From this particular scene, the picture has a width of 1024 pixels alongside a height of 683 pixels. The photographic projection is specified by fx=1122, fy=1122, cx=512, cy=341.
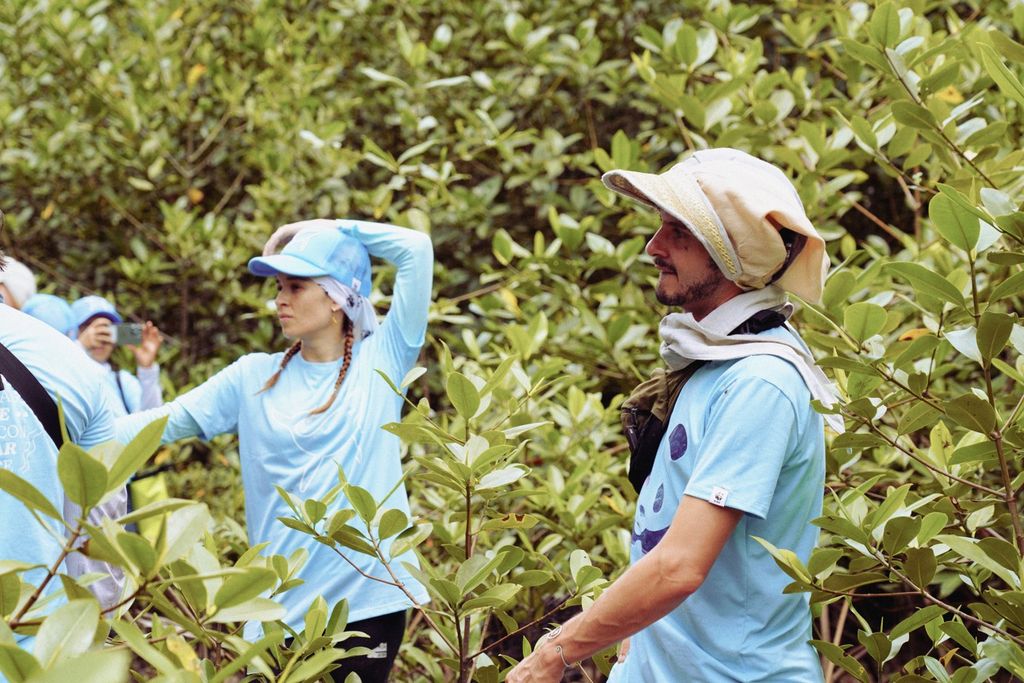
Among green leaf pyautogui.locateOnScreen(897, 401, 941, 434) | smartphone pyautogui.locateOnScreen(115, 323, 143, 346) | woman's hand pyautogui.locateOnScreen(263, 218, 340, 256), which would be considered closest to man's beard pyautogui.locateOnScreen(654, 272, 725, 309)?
green leaf pyautogui.locateOnScreen(897, 401, 941, 434)

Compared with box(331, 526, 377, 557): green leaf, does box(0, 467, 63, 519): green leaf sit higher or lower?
higher

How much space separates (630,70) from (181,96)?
244 centimetres

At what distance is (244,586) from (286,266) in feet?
6.04

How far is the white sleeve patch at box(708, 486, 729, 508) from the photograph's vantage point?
5.90 ft

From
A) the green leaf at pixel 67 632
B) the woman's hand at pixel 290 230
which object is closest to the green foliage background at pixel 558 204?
the woman's hand at pixel 290 230

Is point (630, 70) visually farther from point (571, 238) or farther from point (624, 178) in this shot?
point (624, 178)

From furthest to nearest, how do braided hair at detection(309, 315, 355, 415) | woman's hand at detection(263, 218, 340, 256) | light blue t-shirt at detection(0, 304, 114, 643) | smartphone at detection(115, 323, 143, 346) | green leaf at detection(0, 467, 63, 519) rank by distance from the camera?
1. smartphone at detection(115, 323, 143, 346)
2. woman's hand at detection(263, 218, 340, 256)
3. braided hair at detection(309, 315, 355, 415)
4. light blue t-shirt at detection(0, 304, 114, 643)
5. green leaf at detection(0, 467, 63, 519)

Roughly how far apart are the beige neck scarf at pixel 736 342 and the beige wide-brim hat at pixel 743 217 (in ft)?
0.13

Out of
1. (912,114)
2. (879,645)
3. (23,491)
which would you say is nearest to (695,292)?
(879,645)

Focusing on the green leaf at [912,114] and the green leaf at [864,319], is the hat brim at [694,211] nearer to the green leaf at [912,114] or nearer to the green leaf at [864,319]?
the green leaf at [864,319]

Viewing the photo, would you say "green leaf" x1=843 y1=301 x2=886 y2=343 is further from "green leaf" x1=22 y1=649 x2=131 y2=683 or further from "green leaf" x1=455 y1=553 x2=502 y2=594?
"green leaf" x1=22 y1=649 x2=131 y2=683

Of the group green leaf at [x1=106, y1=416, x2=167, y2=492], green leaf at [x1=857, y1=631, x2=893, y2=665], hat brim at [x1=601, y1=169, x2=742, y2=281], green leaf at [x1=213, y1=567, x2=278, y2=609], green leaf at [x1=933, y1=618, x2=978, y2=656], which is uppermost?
green leaf at [x1=106, y1=416, x2=167, y2=492]

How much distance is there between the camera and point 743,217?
1987 millimetres

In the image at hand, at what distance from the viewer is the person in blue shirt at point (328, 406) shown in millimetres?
2949
